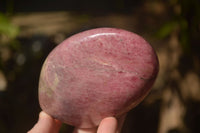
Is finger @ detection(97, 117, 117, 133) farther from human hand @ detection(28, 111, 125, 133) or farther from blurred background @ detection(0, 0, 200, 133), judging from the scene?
blurred background @ detection(0, 0, 200, 133)

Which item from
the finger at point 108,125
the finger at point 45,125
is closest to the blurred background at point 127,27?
the finger at point 108,125

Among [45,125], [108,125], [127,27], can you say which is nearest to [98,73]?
[108,125]

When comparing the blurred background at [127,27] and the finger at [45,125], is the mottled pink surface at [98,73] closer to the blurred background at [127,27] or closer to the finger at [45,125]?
the finger at [45,125]

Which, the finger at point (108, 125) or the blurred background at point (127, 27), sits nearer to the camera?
the finger at point (108, 125)

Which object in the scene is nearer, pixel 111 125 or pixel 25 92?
pixel 111 125

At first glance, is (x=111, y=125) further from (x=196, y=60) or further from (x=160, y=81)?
(x=160, y=81)

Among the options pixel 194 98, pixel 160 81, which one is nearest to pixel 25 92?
pixel 160 81
